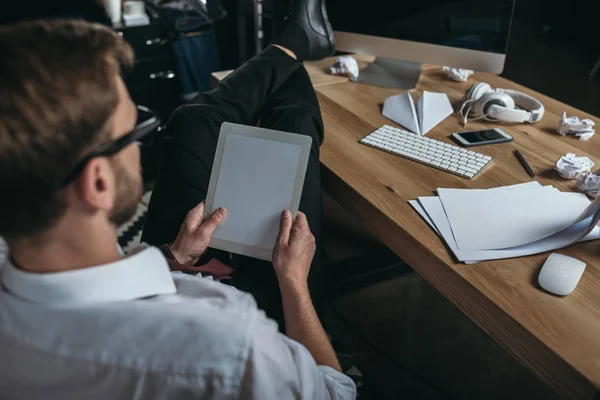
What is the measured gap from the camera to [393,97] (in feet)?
4.95

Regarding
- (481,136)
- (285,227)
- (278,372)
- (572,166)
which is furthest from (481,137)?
(278,372)

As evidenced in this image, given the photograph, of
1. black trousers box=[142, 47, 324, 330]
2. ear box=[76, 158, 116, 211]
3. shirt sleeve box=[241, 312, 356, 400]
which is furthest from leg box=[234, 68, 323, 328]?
ear box=[76, 158, 116, 211]

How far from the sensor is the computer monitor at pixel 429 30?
1480 mm

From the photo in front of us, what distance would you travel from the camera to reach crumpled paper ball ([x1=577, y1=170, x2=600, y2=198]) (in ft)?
3.54

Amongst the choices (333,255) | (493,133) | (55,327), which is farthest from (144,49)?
(55,327)

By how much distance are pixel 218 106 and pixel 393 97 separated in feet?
1.70

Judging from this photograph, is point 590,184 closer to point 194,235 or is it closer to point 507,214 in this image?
point 507,214

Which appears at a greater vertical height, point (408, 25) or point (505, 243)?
point (408, 25)

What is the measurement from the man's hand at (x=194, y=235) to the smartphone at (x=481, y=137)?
60 cm

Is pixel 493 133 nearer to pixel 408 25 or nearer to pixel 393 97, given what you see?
pixel 393 97

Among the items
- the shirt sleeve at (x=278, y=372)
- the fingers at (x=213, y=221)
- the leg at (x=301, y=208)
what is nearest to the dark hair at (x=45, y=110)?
the shirt sleeve at (x=278, y=372)

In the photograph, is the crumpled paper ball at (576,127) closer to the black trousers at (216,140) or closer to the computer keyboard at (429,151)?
the computer keyboard at (429,151)

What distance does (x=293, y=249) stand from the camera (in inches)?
39.4

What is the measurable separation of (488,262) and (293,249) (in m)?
0.34
